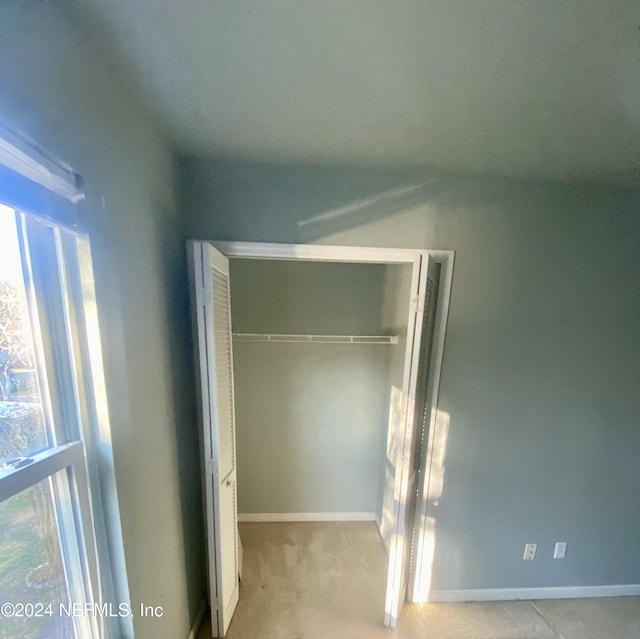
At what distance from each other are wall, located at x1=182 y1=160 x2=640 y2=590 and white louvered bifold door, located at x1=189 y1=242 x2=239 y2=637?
0.98 ft

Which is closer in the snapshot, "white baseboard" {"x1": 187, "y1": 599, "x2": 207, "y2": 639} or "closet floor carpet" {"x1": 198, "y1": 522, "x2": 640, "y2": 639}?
"white baseboard" {"x1": 187, "y1": 599, "x2": 207, "y2": 639}

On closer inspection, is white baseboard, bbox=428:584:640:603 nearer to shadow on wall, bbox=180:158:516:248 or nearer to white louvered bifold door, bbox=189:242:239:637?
white louvered bifold door, bbox=189:242:239:637

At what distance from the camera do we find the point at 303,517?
8.43ft

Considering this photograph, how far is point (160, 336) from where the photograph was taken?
1.25 m

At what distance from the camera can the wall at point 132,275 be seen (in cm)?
67

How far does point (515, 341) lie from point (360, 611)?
179 centimetres

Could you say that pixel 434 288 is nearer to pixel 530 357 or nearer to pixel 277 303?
pixel 530 357

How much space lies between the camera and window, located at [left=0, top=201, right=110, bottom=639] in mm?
688

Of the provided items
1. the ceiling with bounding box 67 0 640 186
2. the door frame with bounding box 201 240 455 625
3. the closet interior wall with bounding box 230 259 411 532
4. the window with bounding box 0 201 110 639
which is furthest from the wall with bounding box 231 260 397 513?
the window with bounding box 0 201 110 639

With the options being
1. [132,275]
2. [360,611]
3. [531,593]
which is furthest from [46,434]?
[531,593]

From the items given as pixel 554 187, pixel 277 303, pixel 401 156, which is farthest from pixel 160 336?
pixel 554 187

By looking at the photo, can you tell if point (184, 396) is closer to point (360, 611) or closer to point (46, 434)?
point (46, 434)

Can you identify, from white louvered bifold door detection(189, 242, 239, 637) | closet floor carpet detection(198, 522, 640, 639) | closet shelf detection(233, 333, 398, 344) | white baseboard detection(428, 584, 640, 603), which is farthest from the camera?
closet shelf detection(233, 333, 398, 344)

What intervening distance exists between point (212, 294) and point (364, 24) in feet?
3.40
